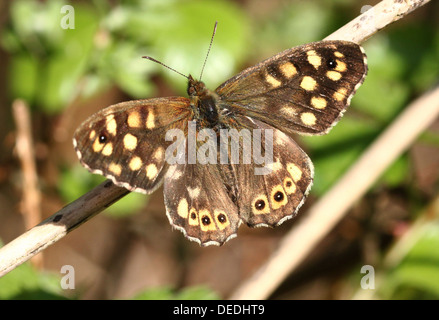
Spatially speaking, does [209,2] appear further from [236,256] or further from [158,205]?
[236,256]

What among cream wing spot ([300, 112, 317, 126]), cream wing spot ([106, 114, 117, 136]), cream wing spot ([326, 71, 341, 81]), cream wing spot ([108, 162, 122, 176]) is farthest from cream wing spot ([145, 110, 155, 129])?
cream wing spot ([326, 71, 341, 81])

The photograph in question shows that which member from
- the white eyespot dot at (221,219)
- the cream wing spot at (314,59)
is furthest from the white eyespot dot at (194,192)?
the cream wing spot at (314,59)

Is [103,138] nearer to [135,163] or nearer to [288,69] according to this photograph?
[135,163]

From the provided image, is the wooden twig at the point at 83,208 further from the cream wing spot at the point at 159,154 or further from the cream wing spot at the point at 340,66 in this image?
the cream wing spot at the point at 159,154

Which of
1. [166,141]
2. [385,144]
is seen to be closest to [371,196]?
[385,144]

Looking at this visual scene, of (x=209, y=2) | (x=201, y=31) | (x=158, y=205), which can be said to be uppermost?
(x=209, y=2)

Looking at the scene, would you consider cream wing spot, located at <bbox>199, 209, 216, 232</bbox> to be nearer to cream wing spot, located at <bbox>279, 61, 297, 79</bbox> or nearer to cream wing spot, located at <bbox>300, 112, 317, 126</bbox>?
cream wing spot, located at <bbox>300, 112, 317, 126</bbox>
